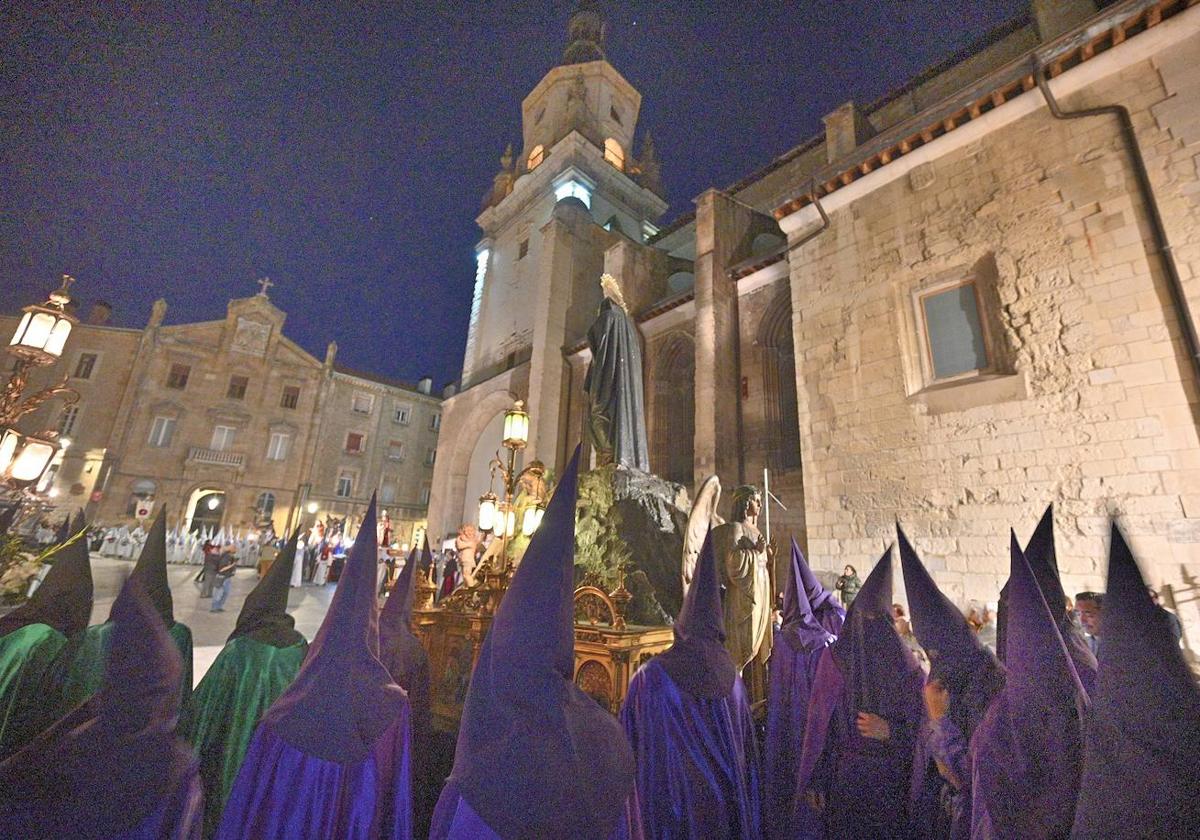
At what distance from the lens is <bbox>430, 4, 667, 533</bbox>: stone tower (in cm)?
1536

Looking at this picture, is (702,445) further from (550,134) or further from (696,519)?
(550,134)

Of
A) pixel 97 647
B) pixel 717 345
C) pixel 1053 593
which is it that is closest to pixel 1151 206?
pixel 717 345

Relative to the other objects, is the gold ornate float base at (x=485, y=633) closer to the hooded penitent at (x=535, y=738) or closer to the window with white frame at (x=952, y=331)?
the hooded penitent at (x=535, y=738)

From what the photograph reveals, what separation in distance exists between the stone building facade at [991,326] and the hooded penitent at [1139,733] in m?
5.86

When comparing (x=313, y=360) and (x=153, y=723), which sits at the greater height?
(x=313, y=360)

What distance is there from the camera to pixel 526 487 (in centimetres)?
752

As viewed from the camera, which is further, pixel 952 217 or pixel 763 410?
pixel 763 410

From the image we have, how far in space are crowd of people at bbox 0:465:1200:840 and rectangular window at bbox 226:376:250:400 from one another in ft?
93.6

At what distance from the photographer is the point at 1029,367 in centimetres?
615

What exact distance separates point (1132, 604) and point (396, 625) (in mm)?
2832

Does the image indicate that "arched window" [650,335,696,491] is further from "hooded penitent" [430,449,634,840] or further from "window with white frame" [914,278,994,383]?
"hooded penitent" [430,449,634,840]

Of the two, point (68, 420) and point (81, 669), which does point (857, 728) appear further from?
point (68, 420)

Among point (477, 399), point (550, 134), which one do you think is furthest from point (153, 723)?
point (550, 134)

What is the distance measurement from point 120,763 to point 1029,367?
843cm
